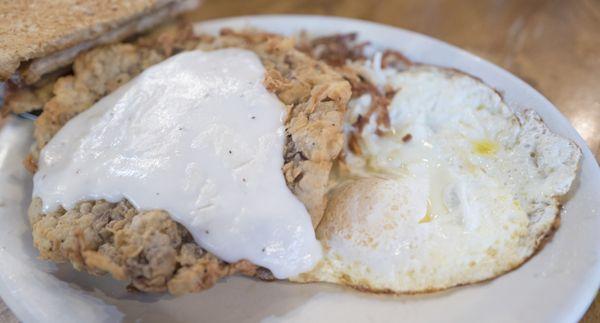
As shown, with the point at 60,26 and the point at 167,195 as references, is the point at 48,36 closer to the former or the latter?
the point at 60,26

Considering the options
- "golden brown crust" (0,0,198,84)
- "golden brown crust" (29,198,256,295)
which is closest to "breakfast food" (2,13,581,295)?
"golden brown crust" (29,198,256,295)

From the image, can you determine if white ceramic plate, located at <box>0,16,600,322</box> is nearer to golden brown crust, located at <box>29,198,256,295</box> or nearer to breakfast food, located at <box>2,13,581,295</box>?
breakfast food, located at <box>2,13,581,295</box>

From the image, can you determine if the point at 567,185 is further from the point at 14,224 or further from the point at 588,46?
the point at 14,224

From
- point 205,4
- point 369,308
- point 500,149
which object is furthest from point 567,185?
point 205,4

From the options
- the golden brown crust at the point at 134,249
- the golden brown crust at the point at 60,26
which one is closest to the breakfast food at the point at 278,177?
the golden brown crust at the point at 134,249

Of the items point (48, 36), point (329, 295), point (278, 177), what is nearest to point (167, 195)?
point (278, 177)

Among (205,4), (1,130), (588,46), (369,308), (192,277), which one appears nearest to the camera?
(192,277)

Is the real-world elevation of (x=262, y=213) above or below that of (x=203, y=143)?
below

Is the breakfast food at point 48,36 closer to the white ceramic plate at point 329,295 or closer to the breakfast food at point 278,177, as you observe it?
the breakfast food at point 278,177
